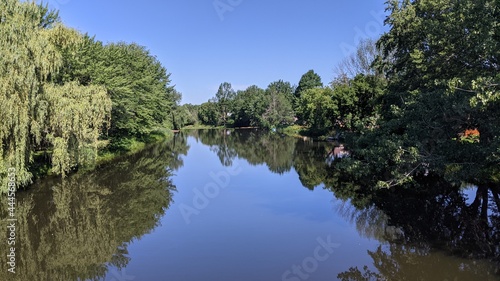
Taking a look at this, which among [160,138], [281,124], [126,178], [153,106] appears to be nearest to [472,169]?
[126,178]

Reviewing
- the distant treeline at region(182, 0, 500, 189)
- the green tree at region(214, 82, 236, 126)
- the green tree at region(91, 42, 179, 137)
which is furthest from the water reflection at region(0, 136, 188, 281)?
the green tree at region(214, 82, 236, 126)

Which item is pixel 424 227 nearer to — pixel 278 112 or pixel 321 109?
pixel 321 109

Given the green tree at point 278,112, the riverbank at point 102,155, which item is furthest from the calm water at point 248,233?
the green tree at point 278,112

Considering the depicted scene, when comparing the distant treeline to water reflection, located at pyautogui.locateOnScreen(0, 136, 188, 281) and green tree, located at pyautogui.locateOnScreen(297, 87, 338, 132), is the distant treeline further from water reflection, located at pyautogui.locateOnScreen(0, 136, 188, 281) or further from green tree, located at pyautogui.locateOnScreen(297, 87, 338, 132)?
green tree, located at pyautogui.locateOnScreen(297, 87, 338, 132)

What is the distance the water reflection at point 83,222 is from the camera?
31.2ft

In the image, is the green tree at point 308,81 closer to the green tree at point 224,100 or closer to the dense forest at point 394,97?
the green tree at point 224,100

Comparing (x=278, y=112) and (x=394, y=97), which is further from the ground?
(x=278, y=112)

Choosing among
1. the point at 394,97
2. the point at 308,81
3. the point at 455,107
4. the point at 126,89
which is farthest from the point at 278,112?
the point at 455,107

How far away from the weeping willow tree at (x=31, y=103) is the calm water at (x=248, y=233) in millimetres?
2180

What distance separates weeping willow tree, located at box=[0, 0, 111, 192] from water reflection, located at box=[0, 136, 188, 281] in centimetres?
173

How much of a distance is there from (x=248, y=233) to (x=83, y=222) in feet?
21.0

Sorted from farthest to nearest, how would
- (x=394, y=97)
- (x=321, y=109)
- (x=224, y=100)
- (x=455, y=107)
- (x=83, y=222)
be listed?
(x=224, y=100)
(x=321, y=109)
(x=394, y=97)
(x=83, y=222)
(x=455, y=107)

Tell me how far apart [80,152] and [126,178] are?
337 centimetres

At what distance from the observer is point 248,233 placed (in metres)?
12.3
